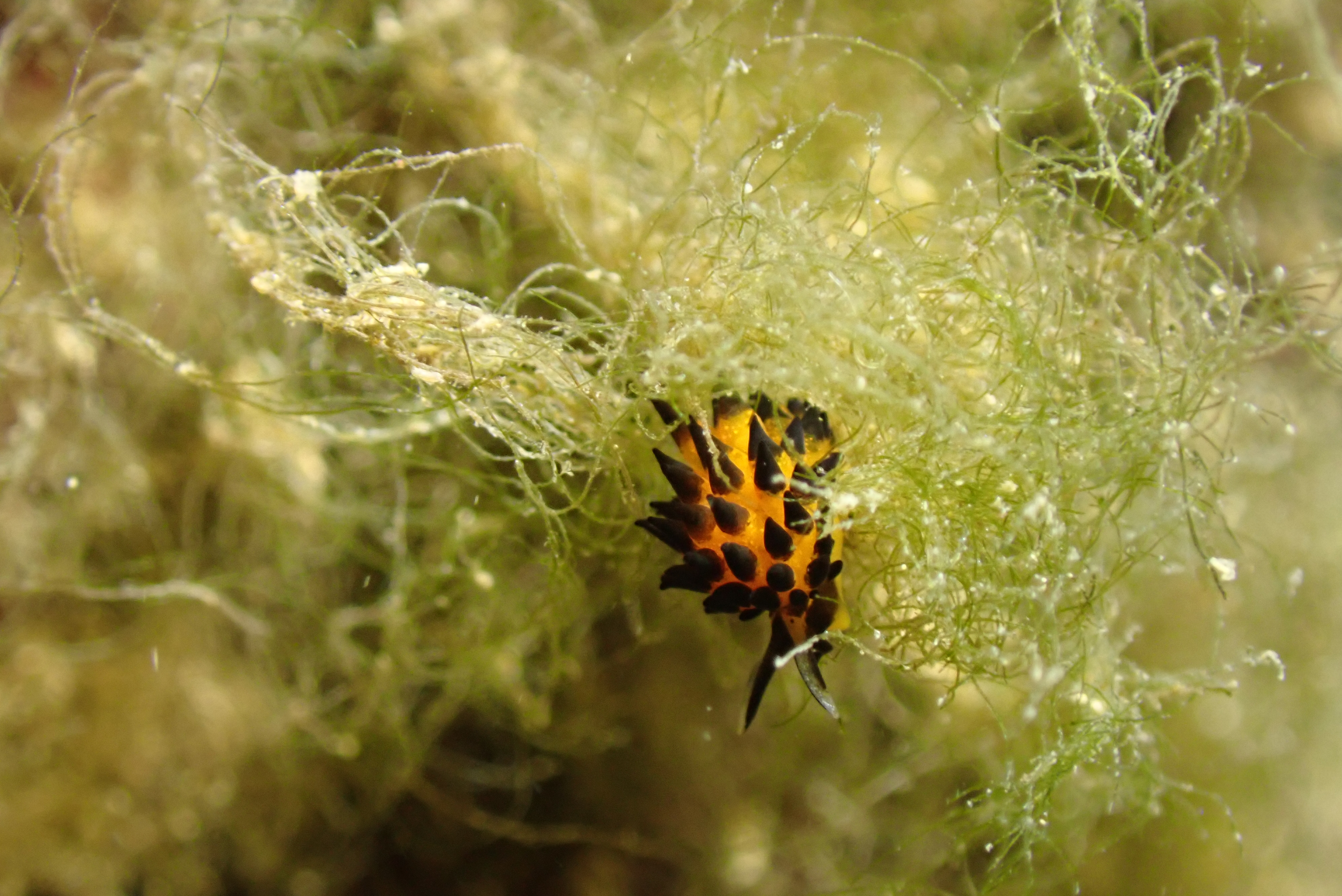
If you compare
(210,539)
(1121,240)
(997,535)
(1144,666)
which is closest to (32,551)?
(210,539)

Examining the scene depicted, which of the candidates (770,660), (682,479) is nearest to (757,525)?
(682,479)

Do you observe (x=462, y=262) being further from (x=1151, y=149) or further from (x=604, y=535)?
(x=1151, y=149)

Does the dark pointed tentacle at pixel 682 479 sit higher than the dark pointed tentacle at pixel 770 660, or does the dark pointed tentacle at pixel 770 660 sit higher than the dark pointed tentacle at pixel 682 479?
the dark pointed tentacle at pixel 682 479

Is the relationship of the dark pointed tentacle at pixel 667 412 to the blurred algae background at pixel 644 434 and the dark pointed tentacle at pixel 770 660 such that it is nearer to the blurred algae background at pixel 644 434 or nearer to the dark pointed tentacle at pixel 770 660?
the blurred algae background at pixel 644 434

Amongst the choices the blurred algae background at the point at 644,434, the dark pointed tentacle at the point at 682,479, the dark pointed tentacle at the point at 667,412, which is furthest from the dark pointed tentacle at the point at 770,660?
the dark pointed tentacle at the point at 667,412

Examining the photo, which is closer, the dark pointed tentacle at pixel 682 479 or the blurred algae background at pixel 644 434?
the dark pointed tentacle at pixel 682 479

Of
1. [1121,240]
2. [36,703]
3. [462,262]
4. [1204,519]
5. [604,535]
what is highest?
[1121,240]
